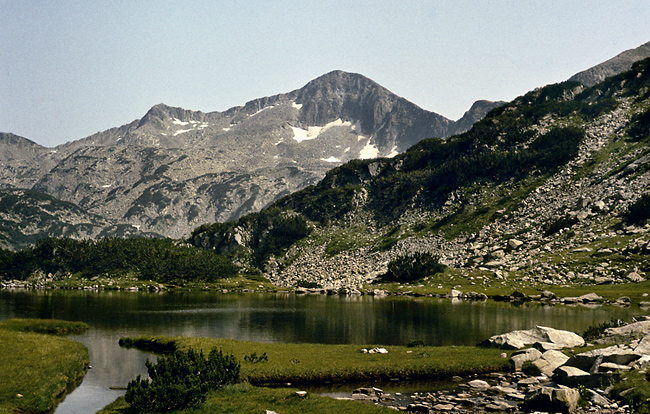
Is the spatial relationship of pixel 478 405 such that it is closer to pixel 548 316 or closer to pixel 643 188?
pixel 548 316

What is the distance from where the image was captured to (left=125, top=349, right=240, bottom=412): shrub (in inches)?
1347

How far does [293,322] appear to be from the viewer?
87.2m

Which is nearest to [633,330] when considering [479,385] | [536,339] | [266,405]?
[536,339]

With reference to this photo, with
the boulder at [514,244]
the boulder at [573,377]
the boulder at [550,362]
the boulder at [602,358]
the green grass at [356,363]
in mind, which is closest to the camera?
the boulder at [573,377]

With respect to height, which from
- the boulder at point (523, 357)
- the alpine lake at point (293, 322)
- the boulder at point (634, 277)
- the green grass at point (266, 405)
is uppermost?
the boulder at point (634, 277)

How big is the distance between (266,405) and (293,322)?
5262cm

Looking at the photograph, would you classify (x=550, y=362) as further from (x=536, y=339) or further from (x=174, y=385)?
(x=174, y=385)

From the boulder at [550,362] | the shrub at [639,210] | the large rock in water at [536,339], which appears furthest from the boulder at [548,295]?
the boulder at [550,362]

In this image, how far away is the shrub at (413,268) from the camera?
162000mm

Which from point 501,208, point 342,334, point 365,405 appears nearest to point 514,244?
point 501,208

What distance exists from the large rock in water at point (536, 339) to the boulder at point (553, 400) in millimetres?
18990

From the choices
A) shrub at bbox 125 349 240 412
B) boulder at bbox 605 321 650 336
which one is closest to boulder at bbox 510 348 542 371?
boulder at bbox 605 321 650 336

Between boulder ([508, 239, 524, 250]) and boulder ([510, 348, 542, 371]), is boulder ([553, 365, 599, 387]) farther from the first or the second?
boulder ([508, 239, 524, 250])

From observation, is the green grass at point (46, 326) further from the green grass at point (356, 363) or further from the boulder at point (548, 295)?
the boulder at point (548, 295)
